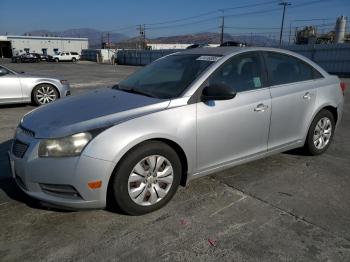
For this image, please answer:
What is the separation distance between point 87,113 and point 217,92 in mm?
1266

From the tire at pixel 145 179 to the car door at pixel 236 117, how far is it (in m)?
0.36

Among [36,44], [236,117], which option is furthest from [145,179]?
[36,44]

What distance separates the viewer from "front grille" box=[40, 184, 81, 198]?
2928 millimetres

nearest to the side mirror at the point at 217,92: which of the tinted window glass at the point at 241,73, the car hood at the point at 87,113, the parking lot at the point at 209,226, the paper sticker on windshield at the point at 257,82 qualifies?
the tinted window glass at the point at 241,73

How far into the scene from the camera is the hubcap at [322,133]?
15.6 feet

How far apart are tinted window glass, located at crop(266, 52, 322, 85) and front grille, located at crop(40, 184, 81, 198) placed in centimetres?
257

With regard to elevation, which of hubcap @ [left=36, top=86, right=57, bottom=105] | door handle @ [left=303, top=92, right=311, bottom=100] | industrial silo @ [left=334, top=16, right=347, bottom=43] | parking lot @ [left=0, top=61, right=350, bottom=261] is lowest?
parking lot @ [left=0, top=61, right=350, bottom=261]

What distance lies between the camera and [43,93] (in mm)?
9312

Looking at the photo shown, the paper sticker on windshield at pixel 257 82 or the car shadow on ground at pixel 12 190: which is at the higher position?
the paper sticker on windshield at pixel 257 82

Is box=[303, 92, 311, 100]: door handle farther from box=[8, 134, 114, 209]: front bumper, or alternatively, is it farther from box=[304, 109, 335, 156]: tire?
box=[8, 134, 114, 209]: front bumper

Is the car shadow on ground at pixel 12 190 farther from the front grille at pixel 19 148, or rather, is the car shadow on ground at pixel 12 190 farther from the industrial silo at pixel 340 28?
the industrial silo at pixel 340 28

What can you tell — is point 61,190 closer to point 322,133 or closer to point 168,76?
point 168,76

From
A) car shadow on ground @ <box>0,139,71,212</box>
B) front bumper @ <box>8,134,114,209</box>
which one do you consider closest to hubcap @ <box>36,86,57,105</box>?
car shadow on ground @ <box>0,139,71,212</box>

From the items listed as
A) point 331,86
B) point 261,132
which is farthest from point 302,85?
point 261,132
